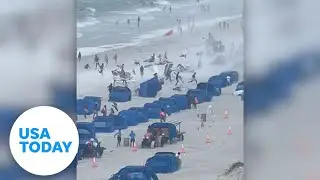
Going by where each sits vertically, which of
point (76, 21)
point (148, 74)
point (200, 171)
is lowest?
point (200, 171)

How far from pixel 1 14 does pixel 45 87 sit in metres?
0.30

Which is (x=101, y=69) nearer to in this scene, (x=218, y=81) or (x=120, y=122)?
(x=120, y=122)

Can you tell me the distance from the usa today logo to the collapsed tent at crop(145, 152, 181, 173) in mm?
278

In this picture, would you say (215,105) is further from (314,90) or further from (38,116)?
(38,116)

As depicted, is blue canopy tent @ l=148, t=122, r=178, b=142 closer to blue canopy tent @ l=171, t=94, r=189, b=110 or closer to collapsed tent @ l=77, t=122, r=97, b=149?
blue canopy tent @ l=171, t=94, r=189, b=110

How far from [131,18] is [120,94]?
274mm

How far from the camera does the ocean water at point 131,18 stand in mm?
2209

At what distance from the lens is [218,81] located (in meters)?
2.24

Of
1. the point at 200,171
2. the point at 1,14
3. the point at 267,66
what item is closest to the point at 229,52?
the point at 267,66

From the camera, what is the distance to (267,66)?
2.23 meters

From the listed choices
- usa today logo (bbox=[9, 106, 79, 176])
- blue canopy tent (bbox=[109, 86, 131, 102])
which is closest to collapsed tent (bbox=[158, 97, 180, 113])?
blue canopy tent (bbox=[109, 86, 131, 102])

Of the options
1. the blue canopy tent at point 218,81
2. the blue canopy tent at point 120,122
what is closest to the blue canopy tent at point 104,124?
the blue canopy tent at point 120,122

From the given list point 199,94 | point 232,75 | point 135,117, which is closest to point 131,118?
Result: point 135,117

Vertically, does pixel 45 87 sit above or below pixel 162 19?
below
